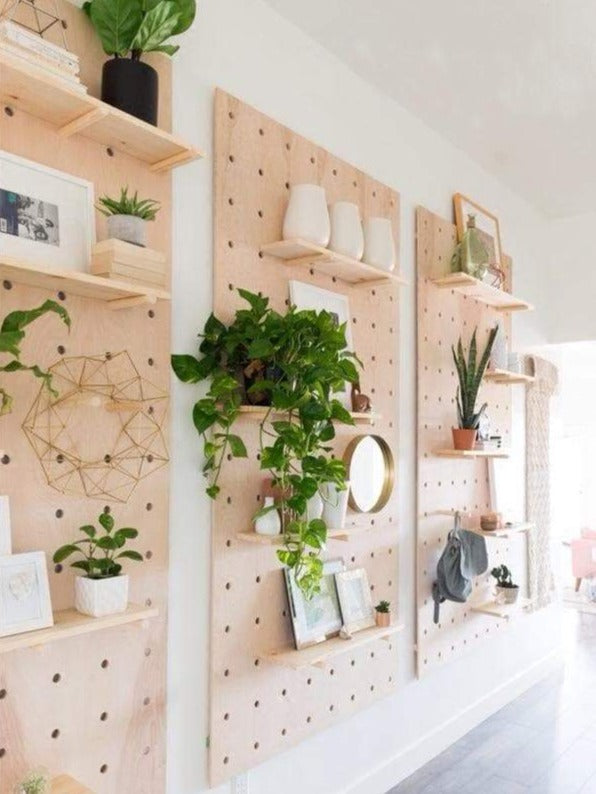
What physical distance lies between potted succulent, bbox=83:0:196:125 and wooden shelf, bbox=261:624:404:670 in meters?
1.57

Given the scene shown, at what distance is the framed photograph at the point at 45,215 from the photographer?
1523mm

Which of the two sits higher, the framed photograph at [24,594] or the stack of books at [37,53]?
the stack of books at [37,53]

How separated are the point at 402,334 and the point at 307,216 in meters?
0.90

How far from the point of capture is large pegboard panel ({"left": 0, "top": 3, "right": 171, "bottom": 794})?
1.56 metres

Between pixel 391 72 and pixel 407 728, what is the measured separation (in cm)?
266

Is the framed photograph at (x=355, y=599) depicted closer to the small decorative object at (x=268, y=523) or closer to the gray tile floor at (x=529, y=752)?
the small decorative object at (x=268, y=523)

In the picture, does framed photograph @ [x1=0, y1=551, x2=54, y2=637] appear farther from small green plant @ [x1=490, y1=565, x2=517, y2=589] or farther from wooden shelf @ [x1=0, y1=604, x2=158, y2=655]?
small green plant @ [x1=490, y1=565, x2=517, y2=589]

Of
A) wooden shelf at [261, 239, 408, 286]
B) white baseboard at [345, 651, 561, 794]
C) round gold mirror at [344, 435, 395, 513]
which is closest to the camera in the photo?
wooden shelf at [261, 239, 408, 286]

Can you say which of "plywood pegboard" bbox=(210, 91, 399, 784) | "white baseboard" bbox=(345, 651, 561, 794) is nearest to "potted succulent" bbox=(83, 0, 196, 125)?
"plywood pegboard" bbox=(210, 91, 399, 784)

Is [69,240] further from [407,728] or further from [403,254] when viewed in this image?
[407,728]

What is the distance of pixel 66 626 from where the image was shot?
1456mm

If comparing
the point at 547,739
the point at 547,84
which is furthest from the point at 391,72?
the point at 547,739

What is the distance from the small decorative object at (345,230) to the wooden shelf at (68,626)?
1.32 meters

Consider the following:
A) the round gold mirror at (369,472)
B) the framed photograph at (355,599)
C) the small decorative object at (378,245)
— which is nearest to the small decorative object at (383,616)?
the framed photograph at (355,599)
